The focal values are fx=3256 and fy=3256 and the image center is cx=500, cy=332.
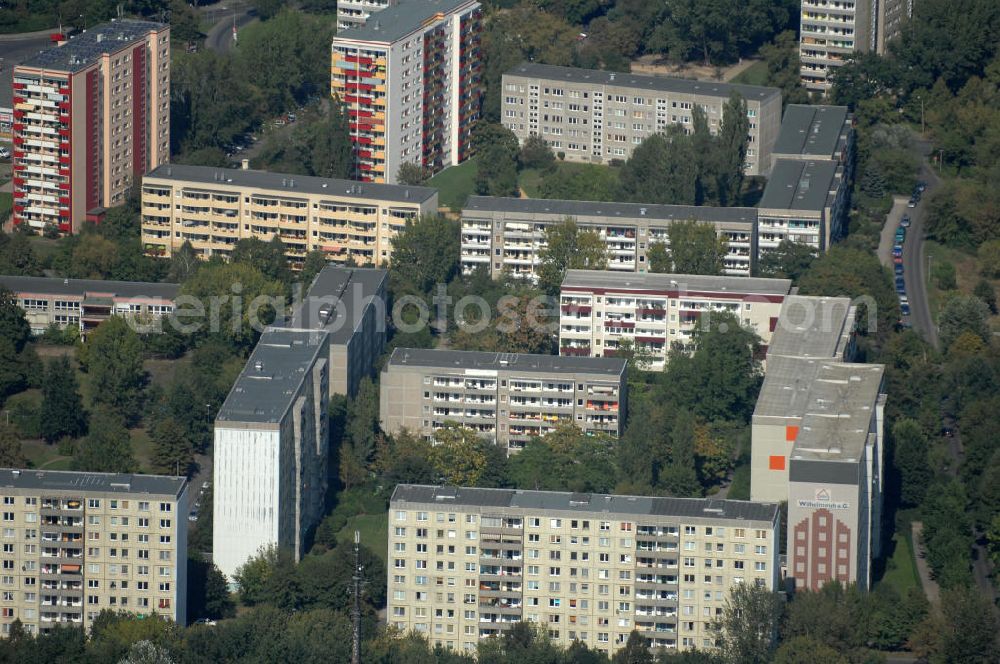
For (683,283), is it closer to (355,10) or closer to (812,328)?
(812,328)

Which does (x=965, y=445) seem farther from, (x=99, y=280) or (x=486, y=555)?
(x=99, y=280)

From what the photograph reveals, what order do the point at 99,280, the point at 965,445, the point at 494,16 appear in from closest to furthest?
1. the point at 965,445
2. the point at 99,280
3. the point at 494,16

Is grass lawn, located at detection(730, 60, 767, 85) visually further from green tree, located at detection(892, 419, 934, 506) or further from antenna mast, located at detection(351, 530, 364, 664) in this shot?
antenna mast, located at detection(351, 530, 364, 664)

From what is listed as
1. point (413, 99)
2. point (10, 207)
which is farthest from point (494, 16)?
point (10, 207)

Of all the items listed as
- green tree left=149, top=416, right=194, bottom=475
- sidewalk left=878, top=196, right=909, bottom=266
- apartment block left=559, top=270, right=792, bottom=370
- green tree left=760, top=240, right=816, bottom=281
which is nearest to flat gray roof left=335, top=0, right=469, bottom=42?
apartment block left=559, top=270, right=792, bottom=370

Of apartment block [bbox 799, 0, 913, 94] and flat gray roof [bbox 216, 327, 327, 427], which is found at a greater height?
apartment block [bbox 799, 0, 913, 94]

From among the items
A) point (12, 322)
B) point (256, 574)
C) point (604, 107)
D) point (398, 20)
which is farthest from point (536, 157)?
point (256, 574)
